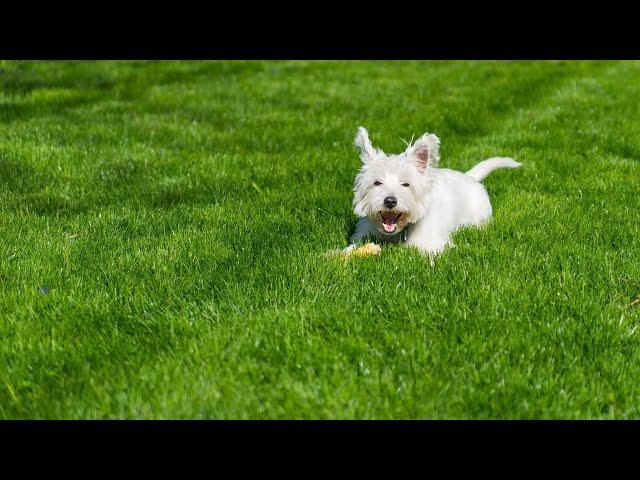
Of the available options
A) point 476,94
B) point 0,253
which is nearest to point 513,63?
point 476,94

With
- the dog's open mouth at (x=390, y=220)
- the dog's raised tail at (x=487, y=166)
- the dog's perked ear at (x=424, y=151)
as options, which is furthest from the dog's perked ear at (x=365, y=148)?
the dog's raised tail at (x=487, y=166)

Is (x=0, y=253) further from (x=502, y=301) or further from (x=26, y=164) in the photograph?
(x=502, y=301)

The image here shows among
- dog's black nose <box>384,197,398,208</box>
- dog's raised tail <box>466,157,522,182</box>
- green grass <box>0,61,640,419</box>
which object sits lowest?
green grass <box>0,61,640,419</box>

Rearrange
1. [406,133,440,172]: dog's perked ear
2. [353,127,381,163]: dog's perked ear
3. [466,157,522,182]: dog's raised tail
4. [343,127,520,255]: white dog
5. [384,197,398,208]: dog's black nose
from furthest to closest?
[466,157,522,182]: dog's raised tail → [353,127,381,163]: dog's perked ear → [406,133,440,172]: dog's perked ear → [343,127,520,255]: white dog → [384,197,398,208]: dog's black nose

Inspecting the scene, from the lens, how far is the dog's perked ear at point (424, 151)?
19.5ft

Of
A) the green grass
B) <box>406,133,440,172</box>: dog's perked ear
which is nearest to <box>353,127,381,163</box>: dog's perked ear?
<box>406,133,440,172</box>: dog's perked ear

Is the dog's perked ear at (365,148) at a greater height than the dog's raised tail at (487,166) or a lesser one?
greater

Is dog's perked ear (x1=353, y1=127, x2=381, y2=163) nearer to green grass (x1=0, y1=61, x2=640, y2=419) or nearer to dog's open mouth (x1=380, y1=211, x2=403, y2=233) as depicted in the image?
dog's open mouth (x1=380, y1=211, x2=403, y2=233)

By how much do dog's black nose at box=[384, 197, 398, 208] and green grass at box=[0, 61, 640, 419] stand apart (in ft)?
1.40

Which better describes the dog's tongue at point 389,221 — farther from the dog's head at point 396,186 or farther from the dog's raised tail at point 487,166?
the dog's raised tail at point 487,166

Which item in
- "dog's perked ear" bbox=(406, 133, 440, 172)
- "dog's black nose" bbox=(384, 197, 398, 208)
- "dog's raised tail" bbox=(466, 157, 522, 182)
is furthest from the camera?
"dog's raised tail" bbox=(466, 157, 522, 182)

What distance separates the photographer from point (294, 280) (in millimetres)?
5141

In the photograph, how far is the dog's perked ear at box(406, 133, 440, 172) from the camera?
5930mm

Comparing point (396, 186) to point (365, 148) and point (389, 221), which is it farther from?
point (365, 148)
